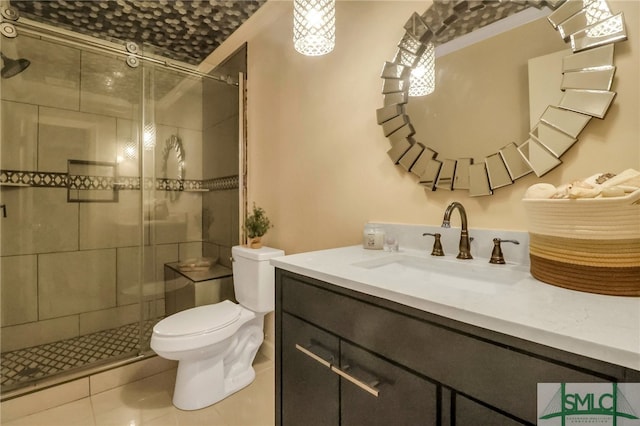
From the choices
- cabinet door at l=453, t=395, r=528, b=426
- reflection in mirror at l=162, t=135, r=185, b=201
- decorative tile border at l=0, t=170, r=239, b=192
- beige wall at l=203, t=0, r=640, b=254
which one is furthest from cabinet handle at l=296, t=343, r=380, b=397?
reflection in mirror at l=162, t=135, r=185, b=201

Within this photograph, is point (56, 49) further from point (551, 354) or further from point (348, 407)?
point (551, 354)

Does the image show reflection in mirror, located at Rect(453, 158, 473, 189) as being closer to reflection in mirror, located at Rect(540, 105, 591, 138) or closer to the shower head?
reflection in mirror, located at Rect(540, 105, 591, 138)

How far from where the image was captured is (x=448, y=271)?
1.03 m

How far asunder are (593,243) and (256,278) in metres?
1.51

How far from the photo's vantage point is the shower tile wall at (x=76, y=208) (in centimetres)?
203

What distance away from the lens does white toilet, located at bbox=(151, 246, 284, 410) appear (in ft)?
4.83

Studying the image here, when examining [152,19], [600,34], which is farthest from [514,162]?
[152,19]

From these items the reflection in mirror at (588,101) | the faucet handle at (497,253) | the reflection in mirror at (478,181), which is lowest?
the faucet handle at (497,253)

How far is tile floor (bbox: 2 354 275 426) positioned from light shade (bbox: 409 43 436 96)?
172 centimetres

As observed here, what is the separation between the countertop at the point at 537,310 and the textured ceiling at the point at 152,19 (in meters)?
1.97

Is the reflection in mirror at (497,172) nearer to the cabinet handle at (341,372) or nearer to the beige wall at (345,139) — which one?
the beige wall at (345,139)

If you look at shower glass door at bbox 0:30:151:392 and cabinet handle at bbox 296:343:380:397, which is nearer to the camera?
cabinet handle at bbox 296:343:380:397

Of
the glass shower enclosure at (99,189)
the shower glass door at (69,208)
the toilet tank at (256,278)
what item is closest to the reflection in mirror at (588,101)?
the toilet tank at (256,278)

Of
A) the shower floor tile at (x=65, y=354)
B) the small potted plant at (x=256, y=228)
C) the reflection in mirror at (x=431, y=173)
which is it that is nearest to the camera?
the reflection in mirror at (x=431, y=173)
